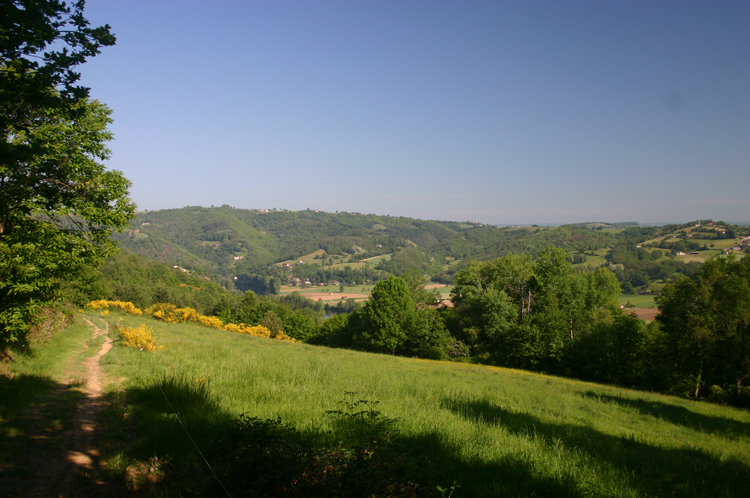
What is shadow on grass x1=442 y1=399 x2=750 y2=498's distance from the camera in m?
5.41

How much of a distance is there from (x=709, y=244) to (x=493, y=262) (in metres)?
114

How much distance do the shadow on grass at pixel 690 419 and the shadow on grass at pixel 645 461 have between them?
23.7 feet

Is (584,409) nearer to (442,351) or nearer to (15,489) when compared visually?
(15,489)

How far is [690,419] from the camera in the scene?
52.2ft

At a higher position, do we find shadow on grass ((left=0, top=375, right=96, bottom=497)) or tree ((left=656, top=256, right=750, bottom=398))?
shadow on grass ((left=0, top=375, right=96, bottom=497))

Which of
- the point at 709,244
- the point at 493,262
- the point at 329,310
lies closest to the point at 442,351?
the point at 493,262

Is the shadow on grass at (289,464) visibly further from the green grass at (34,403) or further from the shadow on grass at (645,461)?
the shadow on grass at (645,461)

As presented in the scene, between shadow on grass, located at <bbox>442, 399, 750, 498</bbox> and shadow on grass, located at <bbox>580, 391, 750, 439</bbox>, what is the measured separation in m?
7.24

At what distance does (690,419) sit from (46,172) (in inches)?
1064

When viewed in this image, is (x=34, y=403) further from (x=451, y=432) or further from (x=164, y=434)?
Result: (x=451, y=432)

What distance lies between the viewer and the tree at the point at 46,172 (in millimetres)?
5582

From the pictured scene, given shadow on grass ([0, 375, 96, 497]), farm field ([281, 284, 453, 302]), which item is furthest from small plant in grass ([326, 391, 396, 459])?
farm field ([281, 284, 453, 302])

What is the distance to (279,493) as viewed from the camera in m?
3.26

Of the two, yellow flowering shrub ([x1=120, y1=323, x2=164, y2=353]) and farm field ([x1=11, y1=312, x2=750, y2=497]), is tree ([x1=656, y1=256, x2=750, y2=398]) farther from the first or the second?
yellow flowering shrub ([x1=120, y1=323, x2=164, y2=353])
